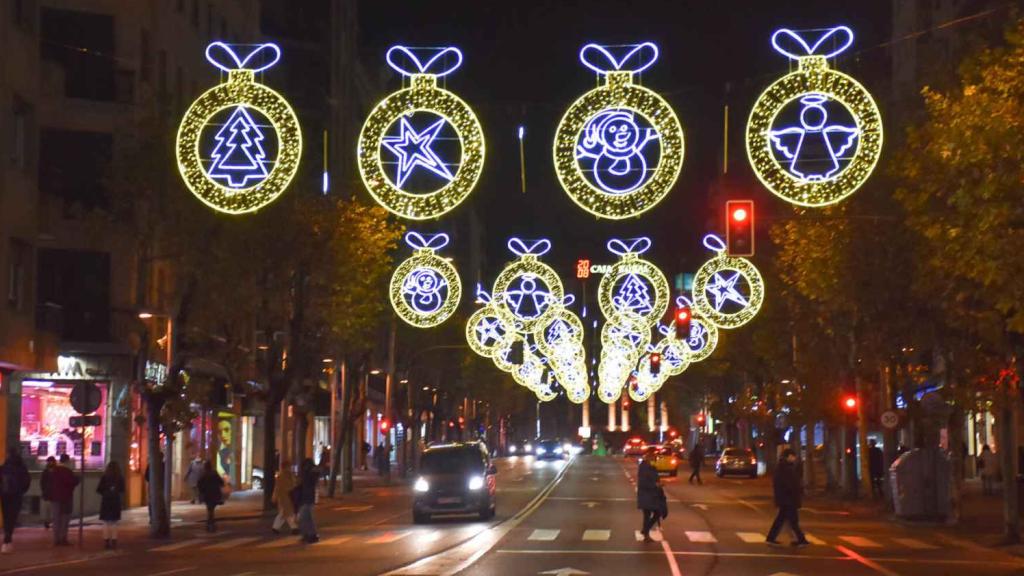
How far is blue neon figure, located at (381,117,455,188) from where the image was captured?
24969 millimetres

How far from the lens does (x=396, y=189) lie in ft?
79.9

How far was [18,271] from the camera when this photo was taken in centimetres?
3803

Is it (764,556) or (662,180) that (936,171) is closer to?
(662,180)

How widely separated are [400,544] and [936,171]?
41.2ft

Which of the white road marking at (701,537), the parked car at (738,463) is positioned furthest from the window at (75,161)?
the parked car at (738,463)

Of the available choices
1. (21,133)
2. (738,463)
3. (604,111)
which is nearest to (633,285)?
(21,133)

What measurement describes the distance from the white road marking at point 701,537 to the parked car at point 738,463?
147 feet

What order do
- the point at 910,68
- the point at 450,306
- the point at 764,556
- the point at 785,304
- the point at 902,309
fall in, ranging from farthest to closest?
the point at 910,68 < the point at 785,304 < the point at 450,306 < the point at 902,309 < the point at 764,556

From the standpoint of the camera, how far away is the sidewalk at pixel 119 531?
2800cm

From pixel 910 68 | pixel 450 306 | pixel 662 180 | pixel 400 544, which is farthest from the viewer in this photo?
pixel 910 68

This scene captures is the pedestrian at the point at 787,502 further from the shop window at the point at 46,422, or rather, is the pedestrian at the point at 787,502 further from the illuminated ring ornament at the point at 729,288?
the shop window at the point at 46,422

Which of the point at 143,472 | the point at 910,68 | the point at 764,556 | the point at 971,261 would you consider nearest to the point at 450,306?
the point at 143,472

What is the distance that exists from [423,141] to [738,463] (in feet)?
184

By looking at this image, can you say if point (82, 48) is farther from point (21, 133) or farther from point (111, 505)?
point (111, 505)
